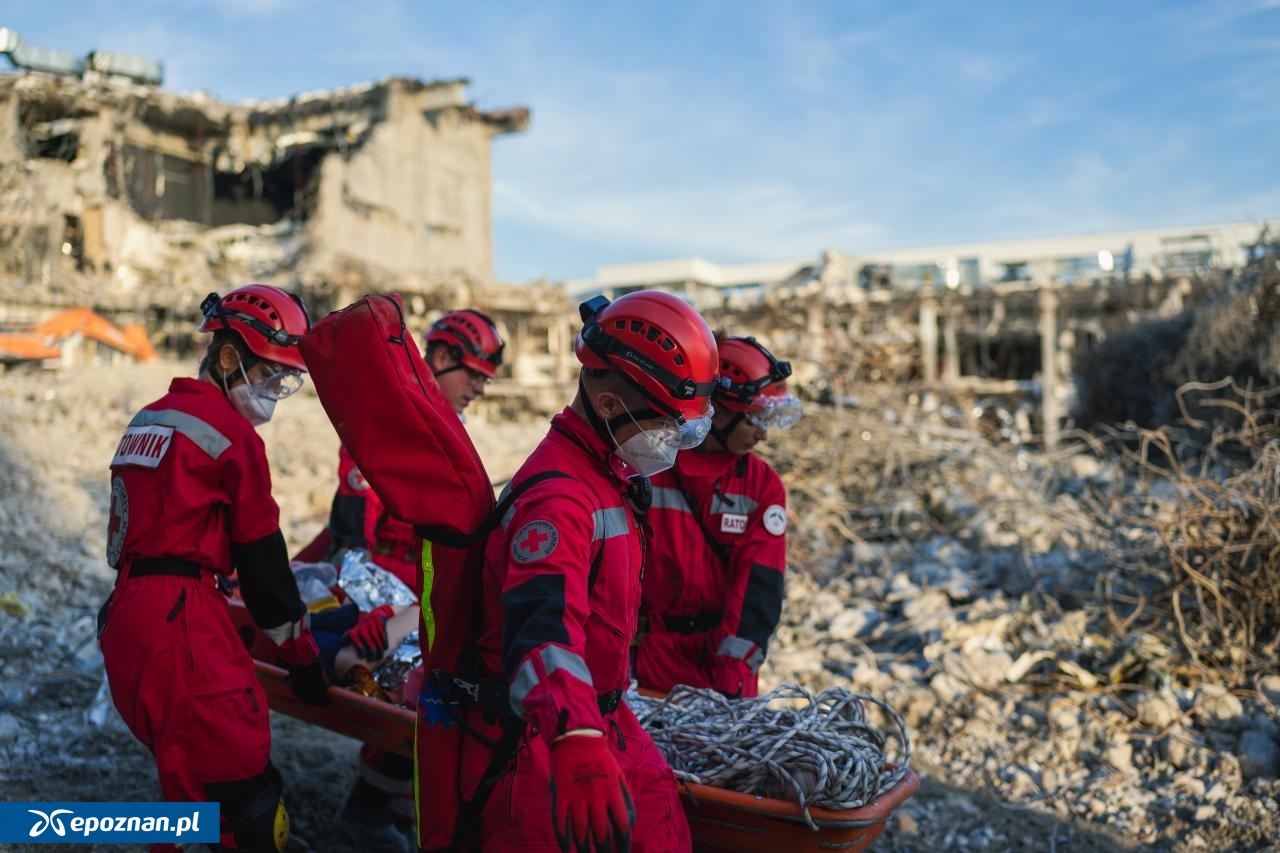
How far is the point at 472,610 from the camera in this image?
2254 mm

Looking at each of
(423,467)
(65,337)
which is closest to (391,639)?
(423,467)

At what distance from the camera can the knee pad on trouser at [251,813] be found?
2838mm

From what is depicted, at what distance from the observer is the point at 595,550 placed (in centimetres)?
216

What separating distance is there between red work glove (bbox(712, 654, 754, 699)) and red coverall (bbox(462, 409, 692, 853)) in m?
1.09

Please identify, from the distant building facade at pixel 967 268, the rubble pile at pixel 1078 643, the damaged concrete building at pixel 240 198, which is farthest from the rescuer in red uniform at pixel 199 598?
the damaged concrete building at pixel 240 198

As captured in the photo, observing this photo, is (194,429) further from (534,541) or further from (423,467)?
(534,541)

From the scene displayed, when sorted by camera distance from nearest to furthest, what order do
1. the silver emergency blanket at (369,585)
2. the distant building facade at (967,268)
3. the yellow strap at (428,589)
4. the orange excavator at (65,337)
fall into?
the yellow strap at (428,589) → the silver emergency blanket at (369,585) → the orange excavator at (65,337) → the distant building facade at (967,268)

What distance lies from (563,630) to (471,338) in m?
2.95

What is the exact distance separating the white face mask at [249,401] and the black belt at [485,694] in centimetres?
139

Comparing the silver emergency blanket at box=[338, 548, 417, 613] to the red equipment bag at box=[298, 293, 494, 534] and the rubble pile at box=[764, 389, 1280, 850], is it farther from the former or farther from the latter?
the rubble pile at box=[764, 389, 1280, 850]

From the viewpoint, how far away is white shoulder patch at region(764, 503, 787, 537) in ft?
12.0

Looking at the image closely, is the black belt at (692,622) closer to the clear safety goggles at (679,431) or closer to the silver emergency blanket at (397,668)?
the silver emergency blanket at (397,668)

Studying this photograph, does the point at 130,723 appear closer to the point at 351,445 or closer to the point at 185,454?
the point at 185,454

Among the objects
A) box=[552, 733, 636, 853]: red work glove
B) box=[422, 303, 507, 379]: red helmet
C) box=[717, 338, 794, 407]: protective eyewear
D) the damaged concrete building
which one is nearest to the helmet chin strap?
box=[552, 733, 636, 853]: red work glove
